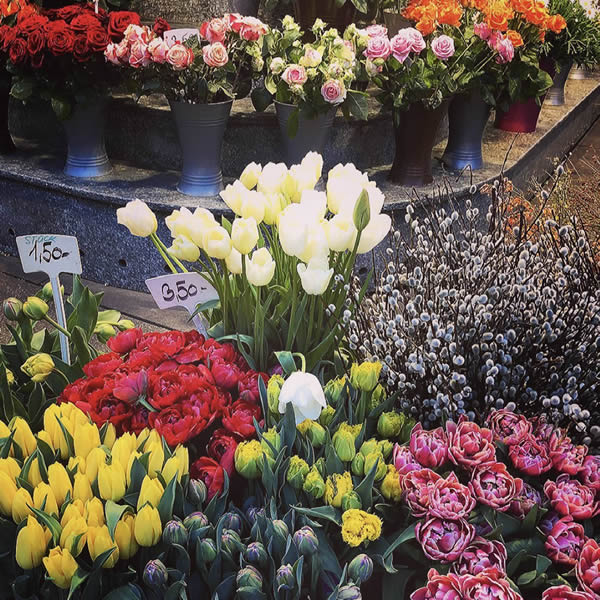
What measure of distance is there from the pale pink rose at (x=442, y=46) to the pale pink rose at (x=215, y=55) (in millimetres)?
785

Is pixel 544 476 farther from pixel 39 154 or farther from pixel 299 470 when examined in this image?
pixel 39 154

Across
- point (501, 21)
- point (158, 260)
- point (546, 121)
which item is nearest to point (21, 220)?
point (158, 260)

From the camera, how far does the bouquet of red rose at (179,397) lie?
0.93 m

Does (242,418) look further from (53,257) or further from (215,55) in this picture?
(215,55)

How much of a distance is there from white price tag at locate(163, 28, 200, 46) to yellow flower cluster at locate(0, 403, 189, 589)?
75.3 inches

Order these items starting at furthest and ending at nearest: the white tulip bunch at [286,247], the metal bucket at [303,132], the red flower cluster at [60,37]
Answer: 1. the metal bucket at [303,132]
2. the red flower cluster at [60,37]
3. the white tulip bunch at [286,247]

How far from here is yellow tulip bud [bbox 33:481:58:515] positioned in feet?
2.70

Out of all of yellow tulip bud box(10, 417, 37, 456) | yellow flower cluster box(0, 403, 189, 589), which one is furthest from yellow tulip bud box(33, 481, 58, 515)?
yellow tulip bud box(10, 417, 37, 456)

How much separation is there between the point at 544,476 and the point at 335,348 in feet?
1.31

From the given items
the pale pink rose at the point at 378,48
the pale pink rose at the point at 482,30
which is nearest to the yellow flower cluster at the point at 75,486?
the pale pink rose at the point at 378,48

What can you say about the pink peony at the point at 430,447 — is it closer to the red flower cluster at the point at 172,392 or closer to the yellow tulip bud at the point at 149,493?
the red flower cluster at the point at 172,392

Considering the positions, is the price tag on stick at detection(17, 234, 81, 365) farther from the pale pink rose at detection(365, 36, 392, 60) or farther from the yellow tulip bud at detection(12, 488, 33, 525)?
the pale pink rose at detection(365, 36, 392, 60)

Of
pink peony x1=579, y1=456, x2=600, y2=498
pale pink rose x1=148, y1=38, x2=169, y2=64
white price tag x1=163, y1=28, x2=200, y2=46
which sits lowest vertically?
pink peony x1=579, y1=456, x2=600, y2=498

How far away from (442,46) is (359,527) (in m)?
2.28
